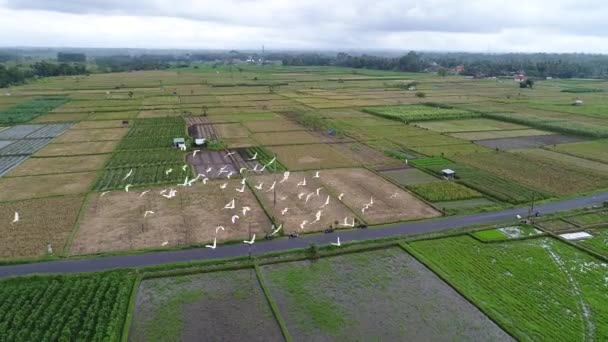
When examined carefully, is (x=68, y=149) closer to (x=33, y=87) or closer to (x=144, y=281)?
(x=144, y=281)

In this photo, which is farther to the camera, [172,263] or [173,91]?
[173,91]

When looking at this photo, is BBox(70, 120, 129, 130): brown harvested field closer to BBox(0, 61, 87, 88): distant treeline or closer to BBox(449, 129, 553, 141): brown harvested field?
BBox(449, 129, 553, 141): brown harvested field

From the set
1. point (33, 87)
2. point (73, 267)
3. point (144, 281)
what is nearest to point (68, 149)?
point (73, 267)

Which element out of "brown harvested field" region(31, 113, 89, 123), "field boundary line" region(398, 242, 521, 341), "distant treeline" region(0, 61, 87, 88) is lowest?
"field boundary line" region(398, 242, 521, 341)

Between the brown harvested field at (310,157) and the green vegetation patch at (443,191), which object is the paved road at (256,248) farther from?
the brown harvested field at (310,157)

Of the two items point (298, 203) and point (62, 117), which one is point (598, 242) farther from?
point (62, 117)

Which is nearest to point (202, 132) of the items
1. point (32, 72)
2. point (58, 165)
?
point (58, 165)

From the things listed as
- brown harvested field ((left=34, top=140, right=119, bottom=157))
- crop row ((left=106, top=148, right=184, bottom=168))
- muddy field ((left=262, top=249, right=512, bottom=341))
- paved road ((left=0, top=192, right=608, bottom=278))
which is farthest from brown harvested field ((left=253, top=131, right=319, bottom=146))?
muddy field ((left=262, top=249, right=512, bottom=341))
